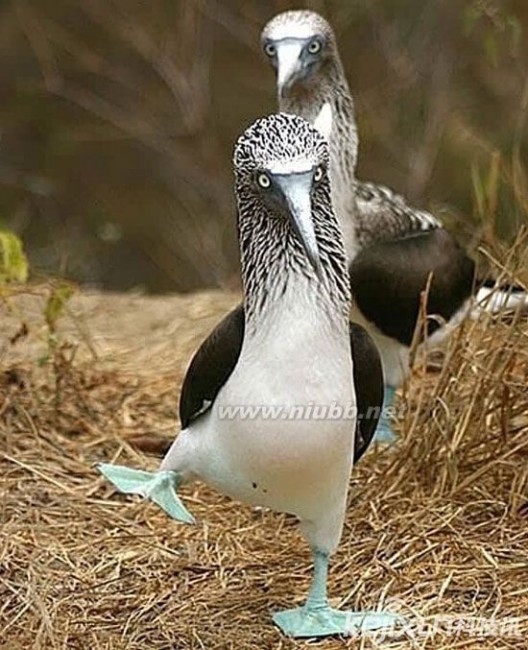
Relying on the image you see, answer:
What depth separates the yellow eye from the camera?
439 centimetres

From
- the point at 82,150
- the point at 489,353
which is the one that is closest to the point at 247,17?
the point at 82,150

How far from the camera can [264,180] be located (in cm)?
297

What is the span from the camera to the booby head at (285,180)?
291 cm

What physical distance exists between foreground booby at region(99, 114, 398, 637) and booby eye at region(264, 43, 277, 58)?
133 cm

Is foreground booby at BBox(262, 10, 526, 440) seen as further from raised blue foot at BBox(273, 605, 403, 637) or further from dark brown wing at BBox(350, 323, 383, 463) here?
raised blue foot at BBox(273, 605, 403, 637)

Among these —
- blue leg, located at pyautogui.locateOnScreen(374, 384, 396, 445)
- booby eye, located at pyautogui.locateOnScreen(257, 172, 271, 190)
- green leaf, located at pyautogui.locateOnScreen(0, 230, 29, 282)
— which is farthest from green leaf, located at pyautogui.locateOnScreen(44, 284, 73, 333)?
booby eye, located at pyautogui.locateOnScreen(257, 172, 271, 190)

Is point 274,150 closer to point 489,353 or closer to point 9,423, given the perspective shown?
point 489,353

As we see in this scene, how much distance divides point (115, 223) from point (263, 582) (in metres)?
4.70

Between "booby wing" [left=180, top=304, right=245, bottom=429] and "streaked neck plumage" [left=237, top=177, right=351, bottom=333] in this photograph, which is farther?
"booby wing" [left=180, top=304, right=245, bottom=429]

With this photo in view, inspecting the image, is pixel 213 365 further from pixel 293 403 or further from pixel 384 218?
pixel 384 218

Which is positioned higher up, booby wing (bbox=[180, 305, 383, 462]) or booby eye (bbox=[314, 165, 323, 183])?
booby eye (bbox=[314, 165, 323, 183])

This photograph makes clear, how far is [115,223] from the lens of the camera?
807cm

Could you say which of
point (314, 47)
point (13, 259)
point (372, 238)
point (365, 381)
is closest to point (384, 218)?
point (372, 238)

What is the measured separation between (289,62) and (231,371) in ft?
4.59
